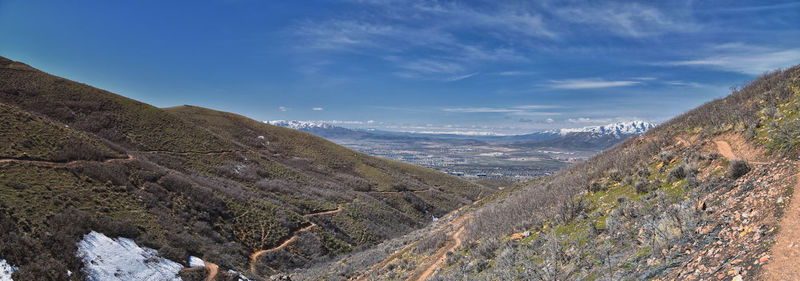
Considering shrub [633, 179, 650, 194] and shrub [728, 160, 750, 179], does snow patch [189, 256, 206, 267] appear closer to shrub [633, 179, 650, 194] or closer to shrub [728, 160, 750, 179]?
shrub [633, 179, 650, 194]

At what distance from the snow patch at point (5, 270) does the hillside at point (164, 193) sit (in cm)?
26

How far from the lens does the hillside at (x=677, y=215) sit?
4777 mm

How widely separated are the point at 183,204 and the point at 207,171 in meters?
19.4

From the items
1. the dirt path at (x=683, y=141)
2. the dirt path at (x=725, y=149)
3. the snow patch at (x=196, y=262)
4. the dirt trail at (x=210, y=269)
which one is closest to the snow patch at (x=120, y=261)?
the dirt trail at (x=210, y=269)

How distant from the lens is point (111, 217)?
1828 cm

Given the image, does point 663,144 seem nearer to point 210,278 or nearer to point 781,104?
point 781,104

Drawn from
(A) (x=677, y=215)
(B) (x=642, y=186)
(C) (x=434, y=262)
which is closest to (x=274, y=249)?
(C) (x=434, y=262)

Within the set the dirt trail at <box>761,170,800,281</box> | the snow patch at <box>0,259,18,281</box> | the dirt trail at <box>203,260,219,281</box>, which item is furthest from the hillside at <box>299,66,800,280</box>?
the snow patch at <box>0,259,18,281</box>

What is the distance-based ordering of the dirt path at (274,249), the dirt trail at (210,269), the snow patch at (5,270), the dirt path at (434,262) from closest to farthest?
the snow patch at (5,270) → the dirt path at (434,262) → the dirt trail at (210,269) → the dirt path at (274,249)

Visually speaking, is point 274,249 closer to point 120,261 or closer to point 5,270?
point 120,261

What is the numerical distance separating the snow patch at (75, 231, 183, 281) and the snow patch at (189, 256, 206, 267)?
3.09ft

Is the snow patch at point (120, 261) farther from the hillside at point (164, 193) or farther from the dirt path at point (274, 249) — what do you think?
the dirt path at point (274, 249)

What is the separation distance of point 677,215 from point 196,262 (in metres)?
22.0

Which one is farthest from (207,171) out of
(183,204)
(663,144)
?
(663,144)
